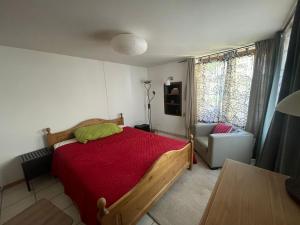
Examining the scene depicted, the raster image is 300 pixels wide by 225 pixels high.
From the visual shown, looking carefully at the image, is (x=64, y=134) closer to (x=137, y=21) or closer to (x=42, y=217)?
(x=42, y=217)

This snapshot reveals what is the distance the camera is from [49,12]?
139cm

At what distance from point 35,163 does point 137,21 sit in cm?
264

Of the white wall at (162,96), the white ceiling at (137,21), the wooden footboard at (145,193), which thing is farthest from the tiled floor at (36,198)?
the white wall at (162,96)

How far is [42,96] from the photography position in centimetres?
260

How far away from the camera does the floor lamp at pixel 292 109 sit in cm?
77

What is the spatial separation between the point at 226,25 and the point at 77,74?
2.89 m

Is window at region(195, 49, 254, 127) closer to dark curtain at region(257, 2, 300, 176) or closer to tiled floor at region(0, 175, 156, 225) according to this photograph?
dark curtain at region(257, 2, 300, 176)

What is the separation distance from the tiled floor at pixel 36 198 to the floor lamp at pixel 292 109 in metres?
1.38

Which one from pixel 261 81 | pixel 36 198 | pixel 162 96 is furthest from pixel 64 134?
pixel 261 81

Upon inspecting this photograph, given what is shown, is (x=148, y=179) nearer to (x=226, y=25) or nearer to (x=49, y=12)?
(x=49, y=12)

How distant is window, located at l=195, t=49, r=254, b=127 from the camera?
111 inches

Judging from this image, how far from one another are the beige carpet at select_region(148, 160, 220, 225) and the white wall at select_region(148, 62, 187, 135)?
6.37ft

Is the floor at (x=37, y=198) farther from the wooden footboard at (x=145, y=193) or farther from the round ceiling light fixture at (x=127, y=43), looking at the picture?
the round ceiling light fixture at (x=127, y=43)

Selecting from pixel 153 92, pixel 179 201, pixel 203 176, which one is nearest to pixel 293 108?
pixel 179 201
